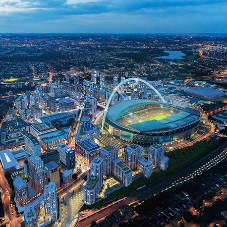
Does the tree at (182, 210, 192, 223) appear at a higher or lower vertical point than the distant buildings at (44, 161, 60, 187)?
lower

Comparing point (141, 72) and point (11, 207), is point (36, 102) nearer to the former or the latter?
point (11, 207)

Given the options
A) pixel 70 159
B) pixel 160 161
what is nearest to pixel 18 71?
pixel 70 159

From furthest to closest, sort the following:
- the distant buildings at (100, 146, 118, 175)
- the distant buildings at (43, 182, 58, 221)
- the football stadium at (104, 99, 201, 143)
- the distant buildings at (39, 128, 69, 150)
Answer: the football stadium at (104, 99, 201, 143)
the distant buildings at (39, 128, 69, 150)
the distant buildings at (100, 146, 118, 175)
the distant buildings at (43, 182, 58, 221)

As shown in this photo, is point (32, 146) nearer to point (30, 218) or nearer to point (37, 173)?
point (37, 173)

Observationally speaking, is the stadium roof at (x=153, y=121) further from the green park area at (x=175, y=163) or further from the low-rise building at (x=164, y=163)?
the low-rise building at (x=164, y=163)

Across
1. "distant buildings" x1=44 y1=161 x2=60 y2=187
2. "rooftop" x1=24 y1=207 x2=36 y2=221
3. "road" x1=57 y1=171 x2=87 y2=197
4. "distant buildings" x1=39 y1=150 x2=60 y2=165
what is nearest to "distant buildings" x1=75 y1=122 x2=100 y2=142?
"distant buildings" x1=39 y1=150 x2=60 y2=165

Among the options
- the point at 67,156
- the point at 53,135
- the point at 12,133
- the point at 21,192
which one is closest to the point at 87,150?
the point at 67,156

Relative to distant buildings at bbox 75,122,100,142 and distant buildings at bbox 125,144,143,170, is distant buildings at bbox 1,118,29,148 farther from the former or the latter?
distant buildings at bbox 125,144,143,170

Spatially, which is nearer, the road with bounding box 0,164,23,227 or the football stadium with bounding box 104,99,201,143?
the road with bounding box 0,164,23,227
